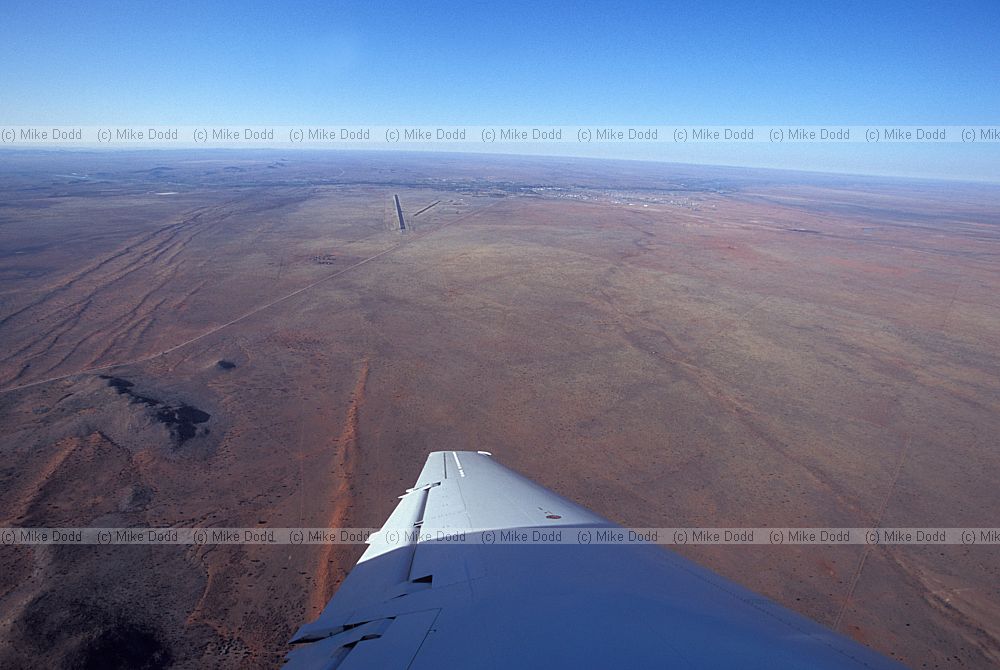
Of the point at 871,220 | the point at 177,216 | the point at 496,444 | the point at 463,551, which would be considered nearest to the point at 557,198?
the point at 871,220

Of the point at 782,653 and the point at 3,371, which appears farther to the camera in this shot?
the point at 3,371

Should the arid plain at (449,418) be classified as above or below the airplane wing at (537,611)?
below

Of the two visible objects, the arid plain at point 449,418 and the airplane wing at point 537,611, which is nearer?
the airplane wing at point 537,611

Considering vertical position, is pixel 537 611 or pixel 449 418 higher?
pixel 537 611

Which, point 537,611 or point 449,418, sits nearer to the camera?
point 537,611

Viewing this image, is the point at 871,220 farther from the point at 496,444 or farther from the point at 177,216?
the point at 177,216
